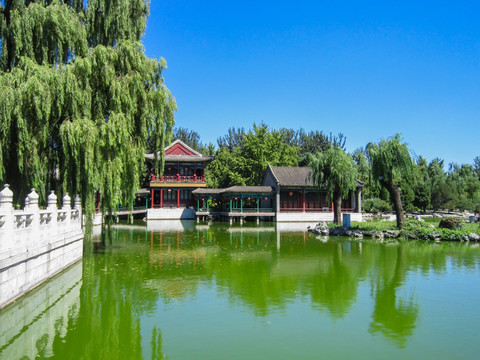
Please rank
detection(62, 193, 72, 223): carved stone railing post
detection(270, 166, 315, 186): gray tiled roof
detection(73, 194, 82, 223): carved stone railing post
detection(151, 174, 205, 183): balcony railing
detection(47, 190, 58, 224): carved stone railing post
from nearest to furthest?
1. detection(47, 190, 58, 224): carved stone railing post
2. detection(62, 193, 72, 223): carved stone railing post
3. detection(73, 194, 82, 223): carved stone railing post
4. detection(270, 166, 315, 186): gray tiled roof
5. detection(151, 174, 205, 183): balcony railing

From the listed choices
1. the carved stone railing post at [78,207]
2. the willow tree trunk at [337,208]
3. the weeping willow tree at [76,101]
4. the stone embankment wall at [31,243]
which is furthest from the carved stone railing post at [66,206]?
the willow tree trunk at [337,208]

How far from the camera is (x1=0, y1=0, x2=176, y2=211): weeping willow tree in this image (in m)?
A: 9.73

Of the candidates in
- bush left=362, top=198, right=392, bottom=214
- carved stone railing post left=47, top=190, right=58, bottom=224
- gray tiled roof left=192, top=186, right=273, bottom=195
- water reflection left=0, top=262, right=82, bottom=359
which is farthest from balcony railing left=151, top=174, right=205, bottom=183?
water reflection left=0, top=262, right=82, bottom=359

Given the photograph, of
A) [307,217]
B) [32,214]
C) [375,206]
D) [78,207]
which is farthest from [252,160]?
[32,214]

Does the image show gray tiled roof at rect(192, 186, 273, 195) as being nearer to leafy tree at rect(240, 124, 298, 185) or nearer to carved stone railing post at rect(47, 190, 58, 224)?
leafy tree at rect(240, 124, 298, 185)

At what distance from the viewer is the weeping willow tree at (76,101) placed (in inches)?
383

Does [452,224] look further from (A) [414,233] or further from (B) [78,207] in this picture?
(B) [78,207]

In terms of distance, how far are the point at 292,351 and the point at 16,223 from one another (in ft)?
16.5

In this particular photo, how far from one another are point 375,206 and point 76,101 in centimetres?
3494

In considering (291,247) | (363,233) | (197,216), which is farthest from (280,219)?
(291,247)

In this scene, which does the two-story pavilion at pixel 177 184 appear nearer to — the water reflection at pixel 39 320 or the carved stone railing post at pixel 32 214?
the carved stone railing post at pixel 32 214

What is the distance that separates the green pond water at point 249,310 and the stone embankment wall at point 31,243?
1.01ft

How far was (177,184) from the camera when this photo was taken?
117ft

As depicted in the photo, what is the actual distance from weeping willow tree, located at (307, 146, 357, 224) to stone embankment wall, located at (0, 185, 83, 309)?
1690 cm
